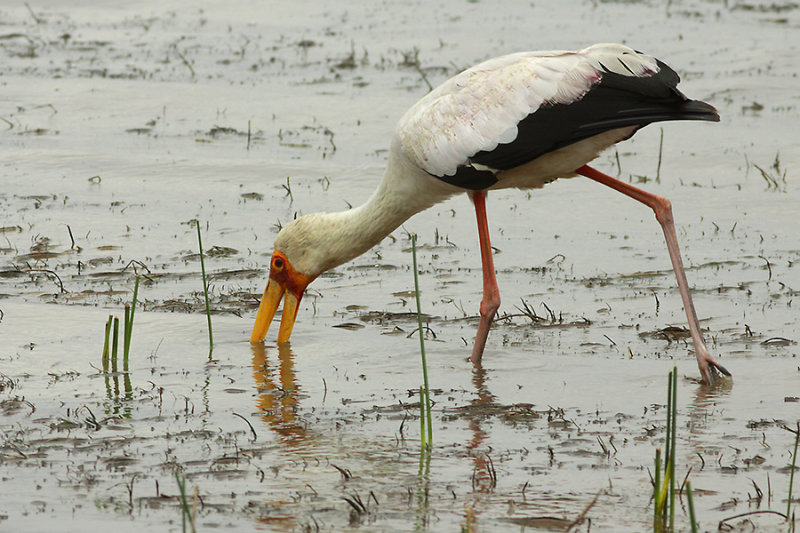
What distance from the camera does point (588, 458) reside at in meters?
4.45

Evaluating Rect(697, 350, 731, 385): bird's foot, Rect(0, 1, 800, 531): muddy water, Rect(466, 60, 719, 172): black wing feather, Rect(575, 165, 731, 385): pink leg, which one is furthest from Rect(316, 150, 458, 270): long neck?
Rect(697, 350, 731, 385): bird's foot

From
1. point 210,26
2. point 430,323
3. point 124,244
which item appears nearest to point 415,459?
point 430,323

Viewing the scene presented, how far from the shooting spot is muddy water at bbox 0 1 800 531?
423cm

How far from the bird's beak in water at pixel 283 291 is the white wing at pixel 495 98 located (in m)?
0.93

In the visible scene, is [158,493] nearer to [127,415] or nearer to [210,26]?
[127,415]

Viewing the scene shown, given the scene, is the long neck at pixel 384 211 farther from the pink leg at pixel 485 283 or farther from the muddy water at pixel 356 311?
the muddy water at pixel 356 311

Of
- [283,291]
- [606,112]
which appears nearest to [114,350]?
[283,291]

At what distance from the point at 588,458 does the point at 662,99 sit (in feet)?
6.05

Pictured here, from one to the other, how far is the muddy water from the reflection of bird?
13.3 inches

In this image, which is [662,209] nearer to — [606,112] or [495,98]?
[606,112]

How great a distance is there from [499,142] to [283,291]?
1.47 m

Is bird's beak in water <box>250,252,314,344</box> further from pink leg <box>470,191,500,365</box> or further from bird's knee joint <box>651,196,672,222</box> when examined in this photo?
bird's knee joint <box>651,196,672,222</box>

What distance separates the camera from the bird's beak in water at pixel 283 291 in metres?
6.61

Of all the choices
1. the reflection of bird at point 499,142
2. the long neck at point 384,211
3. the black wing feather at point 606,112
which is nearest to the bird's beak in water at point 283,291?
the reflection of bird at point 499,142
